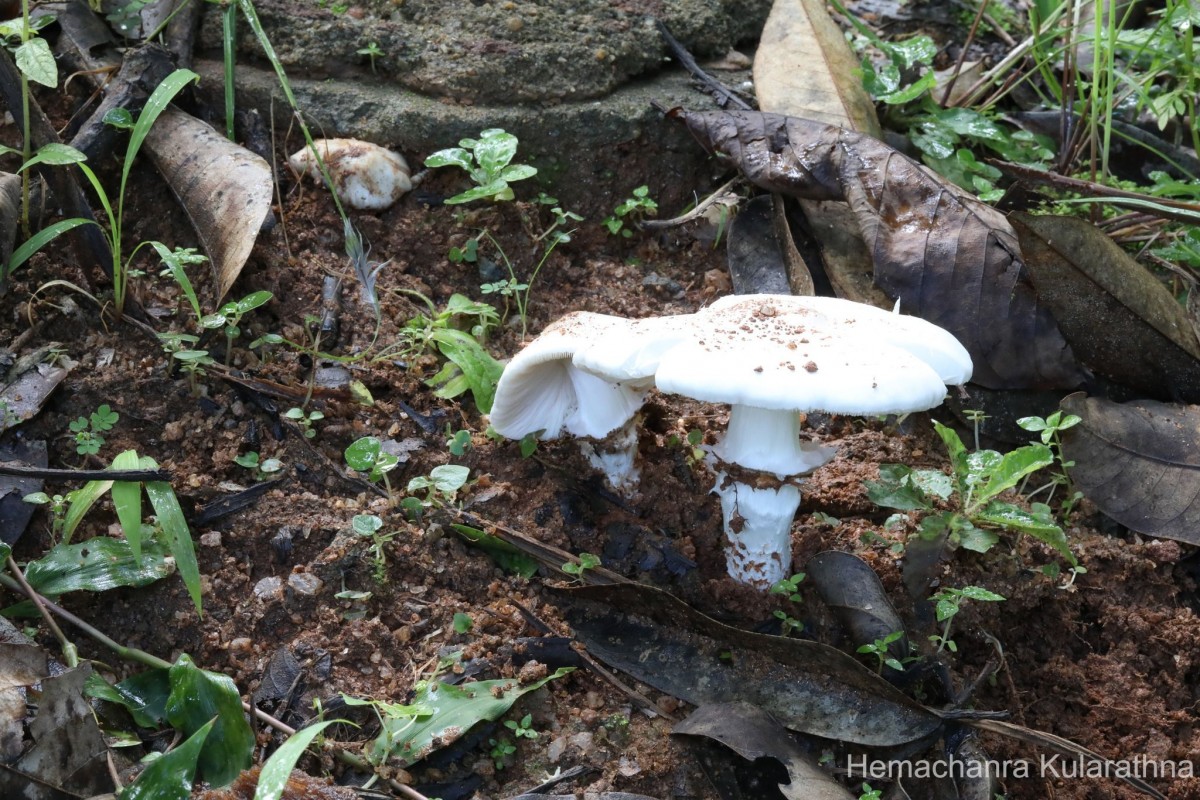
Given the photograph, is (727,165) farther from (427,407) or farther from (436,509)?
(436,509)

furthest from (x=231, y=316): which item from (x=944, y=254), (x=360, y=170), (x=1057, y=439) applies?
(x=1057, y=439)

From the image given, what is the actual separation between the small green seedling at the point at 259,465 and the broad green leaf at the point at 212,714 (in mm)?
647

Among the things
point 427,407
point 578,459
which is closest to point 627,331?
point 578,459

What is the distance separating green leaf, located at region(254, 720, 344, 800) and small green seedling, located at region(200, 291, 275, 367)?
4.41ft

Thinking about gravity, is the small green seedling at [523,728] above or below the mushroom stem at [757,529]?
below

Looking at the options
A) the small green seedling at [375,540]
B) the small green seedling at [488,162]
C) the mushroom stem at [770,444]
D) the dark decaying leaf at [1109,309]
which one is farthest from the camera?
the small green seedling at [488,162]

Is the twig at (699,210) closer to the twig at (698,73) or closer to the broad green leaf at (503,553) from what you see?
the twig at (698,73)

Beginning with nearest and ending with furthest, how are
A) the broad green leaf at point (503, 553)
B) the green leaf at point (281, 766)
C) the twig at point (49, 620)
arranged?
1. the green leaf at point (281, 766)
2. the twig at point (49, 620)
3. the broad green leaf at point (503, 553)

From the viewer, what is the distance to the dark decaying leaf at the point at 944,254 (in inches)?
119

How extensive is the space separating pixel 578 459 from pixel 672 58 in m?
1.92

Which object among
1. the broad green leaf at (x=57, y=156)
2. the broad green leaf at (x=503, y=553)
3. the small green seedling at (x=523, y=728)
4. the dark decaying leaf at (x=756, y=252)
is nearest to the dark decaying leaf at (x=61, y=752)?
the small green seedling at (x=523, y=728)

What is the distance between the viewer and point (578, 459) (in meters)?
2.83

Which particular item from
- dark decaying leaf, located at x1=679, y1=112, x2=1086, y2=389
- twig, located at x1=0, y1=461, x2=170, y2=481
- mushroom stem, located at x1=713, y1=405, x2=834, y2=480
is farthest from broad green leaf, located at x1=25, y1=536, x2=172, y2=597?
dark decaying leaf, located at x1=679, y1=112, x2=1086, y2=389

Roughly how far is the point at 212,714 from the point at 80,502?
0.67 metres
